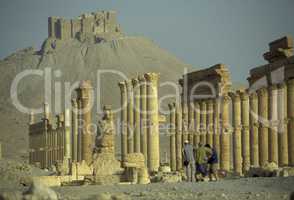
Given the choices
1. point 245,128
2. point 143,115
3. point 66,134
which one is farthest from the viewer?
point 66,134

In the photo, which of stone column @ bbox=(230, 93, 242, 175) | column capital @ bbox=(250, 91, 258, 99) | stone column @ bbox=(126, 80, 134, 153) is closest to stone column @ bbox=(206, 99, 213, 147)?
stone column @ bbox=(230, 93, 242, 175)

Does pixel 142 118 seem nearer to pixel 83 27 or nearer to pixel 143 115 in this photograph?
pixel 143 115

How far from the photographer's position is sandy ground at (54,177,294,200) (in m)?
17.2

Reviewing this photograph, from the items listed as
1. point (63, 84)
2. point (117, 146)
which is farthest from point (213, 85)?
point (63, 84)

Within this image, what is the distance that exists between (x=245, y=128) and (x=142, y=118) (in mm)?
7496

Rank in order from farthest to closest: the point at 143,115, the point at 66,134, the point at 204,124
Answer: the point at 66,134 → the point at 143,115 → the point at 204,124

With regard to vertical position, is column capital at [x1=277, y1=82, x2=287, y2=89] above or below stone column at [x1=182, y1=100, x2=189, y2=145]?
above

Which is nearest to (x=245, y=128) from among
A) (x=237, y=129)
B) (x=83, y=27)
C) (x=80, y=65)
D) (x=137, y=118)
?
(x=237, y=129)

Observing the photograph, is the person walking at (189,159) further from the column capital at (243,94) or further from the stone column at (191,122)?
the stone column at (191,122)

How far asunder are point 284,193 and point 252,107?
757 inches

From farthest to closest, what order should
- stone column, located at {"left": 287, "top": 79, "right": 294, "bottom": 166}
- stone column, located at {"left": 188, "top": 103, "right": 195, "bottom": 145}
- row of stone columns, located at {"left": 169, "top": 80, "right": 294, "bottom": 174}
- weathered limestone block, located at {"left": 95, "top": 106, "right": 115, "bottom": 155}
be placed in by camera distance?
stone column, located at {"left": 188, "top": 103, "right": 195, "bottom": 145}, row of stone columns, located at {"left": 169, "top": 80, "right": 294, "bottom": 174}, stone column, located at {"left": 287, "top": 79, "right": 294, "bottom": 166}, weathered limestone block, located at {"left": 95, "top": 106, "right": 115, "bottom": 155}

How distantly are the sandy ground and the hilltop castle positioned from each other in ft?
479

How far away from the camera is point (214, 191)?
1859 centimetres

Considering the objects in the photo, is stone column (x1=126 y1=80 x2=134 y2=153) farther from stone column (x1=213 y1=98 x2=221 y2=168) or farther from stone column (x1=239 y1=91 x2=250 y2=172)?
stone column (x1=239 y1=91 x2=250 y2=172)
